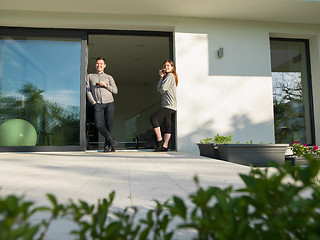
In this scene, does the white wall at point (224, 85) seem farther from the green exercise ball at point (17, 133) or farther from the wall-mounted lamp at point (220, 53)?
the green exercise ball at point (17, 133)

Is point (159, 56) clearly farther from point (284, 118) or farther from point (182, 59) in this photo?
point (284, 118)

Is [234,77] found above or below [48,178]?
above

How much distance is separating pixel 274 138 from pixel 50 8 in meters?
4.80

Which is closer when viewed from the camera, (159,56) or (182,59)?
(182,59)

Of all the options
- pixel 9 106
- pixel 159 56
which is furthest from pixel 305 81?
pixel 9 106

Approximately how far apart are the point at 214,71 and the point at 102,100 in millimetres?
2200

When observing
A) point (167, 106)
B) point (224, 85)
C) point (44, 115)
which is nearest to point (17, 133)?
point (44, 115)

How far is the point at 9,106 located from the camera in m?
4.45

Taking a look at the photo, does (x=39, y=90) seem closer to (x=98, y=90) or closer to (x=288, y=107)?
(x=98, y=90)

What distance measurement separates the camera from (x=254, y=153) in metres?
3.16

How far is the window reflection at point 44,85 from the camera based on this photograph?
447 centimetres

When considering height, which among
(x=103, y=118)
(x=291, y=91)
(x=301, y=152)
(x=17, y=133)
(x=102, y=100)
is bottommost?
(x=301, y=152)

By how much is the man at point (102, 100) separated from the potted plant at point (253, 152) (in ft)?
6.57

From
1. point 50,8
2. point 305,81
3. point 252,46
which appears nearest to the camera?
point 50,8
